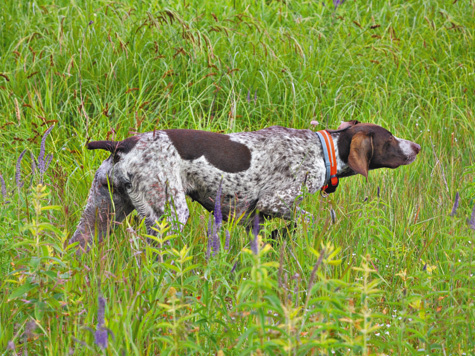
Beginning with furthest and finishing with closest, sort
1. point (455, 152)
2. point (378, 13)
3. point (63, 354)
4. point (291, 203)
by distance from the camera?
1. point (378, 13)
2. point (455, 152)
3. point (291, 203)
4. point (63, 354)

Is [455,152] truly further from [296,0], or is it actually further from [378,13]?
[296,0]

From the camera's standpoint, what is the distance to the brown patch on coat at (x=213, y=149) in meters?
3.97

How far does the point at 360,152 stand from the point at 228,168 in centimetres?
97

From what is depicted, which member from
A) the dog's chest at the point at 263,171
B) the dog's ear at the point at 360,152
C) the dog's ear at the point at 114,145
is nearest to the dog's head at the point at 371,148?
the dog's ear at the point at 360,152

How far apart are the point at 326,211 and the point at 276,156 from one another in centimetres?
54

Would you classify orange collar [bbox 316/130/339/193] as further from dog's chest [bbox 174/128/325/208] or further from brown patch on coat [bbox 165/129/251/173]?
brown patch on coat [bbox 165/129/251/173]

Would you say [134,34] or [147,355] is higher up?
[134,34]

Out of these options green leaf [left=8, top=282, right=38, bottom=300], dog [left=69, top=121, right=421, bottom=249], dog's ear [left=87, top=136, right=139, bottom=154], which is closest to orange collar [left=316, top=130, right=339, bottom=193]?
dog [left=69, top=121, right=421, bottom=249]

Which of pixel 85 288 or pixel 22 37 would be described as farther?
pixel 22 37

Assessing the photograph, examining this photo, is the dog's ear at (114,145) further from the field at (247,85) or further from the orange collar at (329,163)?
the orange collar at (329,163)

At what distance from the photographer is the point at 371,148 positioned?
173 inches

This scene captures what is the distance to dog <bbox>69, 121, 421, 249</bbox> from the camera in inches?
149

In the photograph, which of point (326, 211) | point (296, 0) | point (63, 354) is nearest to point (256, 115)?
point (326, 211)

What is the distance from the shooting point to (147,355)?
2.33 meters
